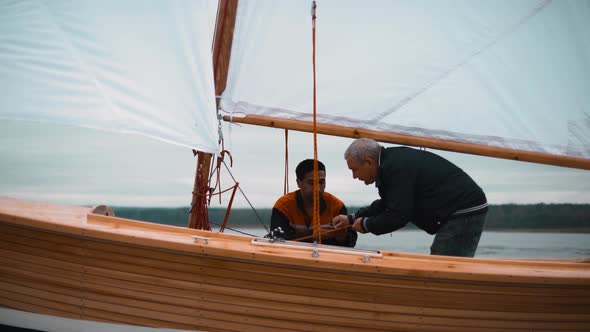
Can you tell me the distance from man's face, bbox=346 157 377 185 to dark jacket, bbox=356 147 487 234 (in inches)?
1.9

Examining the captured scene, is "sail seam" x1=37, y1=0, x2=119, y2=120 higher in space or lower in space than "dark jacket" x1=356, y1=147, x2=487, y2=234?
higher

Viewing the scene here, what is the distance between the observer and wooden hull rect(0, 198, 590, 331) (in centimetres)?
399

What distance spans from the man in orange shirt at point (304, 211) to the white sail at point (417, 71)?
0.46 meters

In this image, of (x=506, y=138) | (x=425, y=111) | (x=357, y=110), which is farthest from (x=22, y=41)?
(x=506, y=138)

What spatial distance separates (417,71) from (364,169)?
133cm

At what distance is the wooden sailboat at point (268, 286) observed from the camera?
157 inches

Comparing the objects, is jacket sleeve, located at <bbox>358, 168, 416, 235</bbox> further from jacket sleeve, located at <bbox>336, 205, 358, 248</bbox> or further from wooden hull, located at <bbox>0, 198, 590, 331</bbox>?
jacket sleeve, located at <bbox>336, 205, 358, 248</bbox>

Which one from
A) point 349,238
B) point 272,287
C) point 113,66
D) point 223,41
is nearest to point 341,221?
point 349,238

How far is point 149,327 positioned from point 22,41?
217cm

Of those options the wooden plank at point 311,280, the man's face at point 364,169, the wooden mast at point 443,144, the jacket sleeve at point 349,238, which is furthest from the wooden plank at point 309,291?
the wooden mast at point 443,144

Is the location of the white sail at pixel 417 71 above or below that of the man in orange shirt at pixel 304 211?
above

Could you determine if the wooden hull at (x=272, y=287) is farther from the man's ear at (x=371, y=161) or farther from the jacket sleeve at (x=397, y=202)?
the man's ear at (x=371, y=161)

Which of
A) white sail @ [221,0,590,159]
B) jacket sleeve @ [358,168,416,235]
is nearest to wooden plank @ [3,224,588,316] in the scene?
jacket sleeve @ [358,168,416,235]

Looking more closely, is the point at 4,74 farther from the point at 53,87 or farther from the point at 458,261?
the point at 458,261
